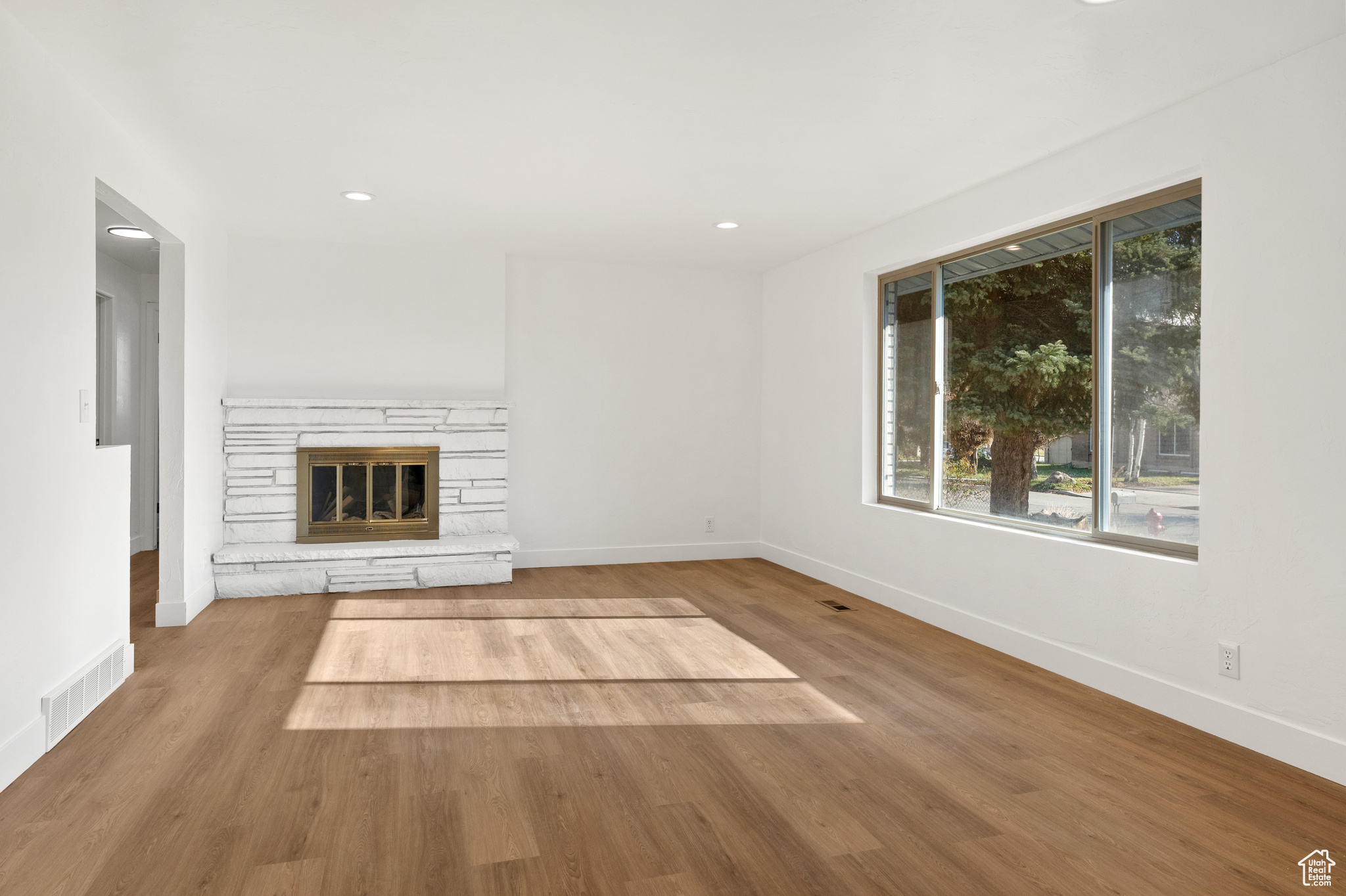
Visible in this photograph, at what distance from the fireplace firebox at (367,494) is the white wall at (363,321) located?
456mm

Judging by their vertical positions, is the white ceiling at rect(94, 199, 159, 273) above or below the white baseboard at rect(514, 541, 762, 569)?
above

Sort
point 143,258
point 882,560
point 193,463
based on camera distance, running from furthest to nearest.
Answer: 1. point 143,258
2. point 882,560
3. point 193,463

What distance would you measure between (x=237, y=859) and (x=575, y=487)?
4229mm

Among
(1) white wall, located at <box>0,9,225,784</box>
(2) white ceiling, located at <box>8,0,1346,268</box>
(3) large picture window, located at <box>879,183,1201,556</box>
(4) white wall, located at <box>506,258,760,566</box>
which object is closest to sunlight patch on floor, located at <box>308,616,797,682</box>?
(1) white wall, located at <box>0,9,225,784</box>

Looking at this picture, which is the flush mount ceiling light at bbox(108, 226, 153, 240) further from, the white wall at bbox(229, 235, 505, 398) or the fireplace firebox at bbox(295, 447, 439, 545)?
the fireplace firebox at bbox(295, 447, 439, 545)

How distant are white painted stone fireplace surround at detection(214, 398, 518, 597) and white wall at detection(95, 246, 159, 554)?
5.82 feet

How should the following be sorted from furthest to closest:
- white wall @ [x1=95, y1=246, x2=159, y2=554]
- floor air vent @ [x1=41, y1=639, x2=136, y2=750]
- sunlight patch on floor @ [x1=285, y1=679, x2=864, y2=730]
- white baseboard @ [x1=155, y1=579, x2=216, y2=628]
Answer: white wall @ [x1=95, y1=246, x2=159, y2=554], white baseboard @ [x1=155, y1=579, x2=216, y2=628], sunlight patch on floor @ [x1=285, y1=679, x2=864, y2=730], floor air vent @ [x1=41, y1=639, x2=136, y2=750]

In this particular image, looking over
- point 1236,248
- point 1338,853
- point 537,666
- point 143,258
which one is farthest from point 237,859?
point 143,258

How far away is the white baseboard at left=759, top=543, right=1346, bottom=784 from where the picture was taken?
259 cm

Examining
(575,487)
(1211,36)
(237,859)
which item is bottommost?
(237,859)

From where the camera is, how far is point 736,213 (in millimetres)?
4684

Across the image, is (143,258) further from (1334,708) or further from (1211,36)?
(1334,708)

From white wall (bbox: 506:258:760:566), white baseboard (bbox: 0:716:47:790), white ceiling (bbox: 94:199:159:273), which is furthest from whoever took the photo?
white wall (bbox: 506:258:760:566)

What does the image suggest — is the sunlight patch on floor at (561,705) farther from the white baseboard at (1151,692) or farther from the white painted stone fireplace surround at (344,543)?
the white painted stone fireplace surround at (344,543)
